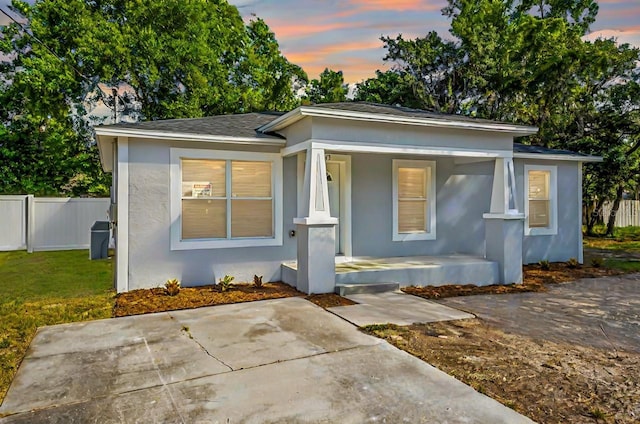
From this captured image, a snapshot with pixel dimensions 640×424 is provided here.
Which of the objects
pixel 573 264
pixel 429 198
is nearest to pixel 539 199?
pixel 573 264

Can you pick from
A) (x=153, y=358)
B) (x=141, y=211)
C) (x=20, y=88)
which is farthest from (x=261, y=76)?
(x=153, y=358)

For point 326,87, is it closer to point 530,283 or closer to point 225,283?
point 530,283

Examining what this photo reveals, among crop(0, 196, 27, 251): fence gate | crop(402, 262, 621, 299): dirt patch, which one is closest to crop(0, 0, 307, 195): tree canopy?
crop(0, 196, 27, 251): fence gate

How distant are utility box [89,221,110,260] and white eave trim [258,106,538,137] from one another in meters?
6.73

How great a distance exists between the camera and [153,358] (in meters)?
4.23

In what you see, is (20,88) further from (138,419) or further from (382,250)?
(138,419)

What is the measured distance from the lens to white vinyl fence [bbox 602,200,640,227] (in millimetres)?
21703

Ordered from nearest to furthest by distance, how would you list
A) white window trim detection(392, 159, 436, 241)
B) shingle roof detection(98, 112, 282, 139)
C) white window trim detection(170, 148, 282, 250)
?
shingle roof detection(98, 112, 282, 139)
white window trim detection(170, 148, 282, 250)
white window trim detection(392, 159, 436, 241)

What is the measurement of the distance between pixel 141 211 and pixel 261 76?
16.4 meters

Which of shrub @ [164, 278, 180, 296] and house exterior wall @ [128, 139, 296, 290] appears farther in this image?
house exterior wall @ [128, 139, 296, 290]

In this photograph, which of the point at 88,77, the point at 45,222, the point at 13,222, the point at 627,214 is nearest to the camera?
the point at 13,222

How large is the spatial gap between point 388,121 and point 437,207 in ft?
10.0

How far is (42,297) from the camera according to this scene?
23.5ft

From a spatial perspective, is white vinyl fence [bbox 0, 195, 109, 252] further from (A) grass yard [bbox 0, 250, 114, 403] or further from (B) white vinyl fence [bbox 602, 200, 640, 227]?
(B) white vinyl fence [bbox 602, 200, 640, 227]
